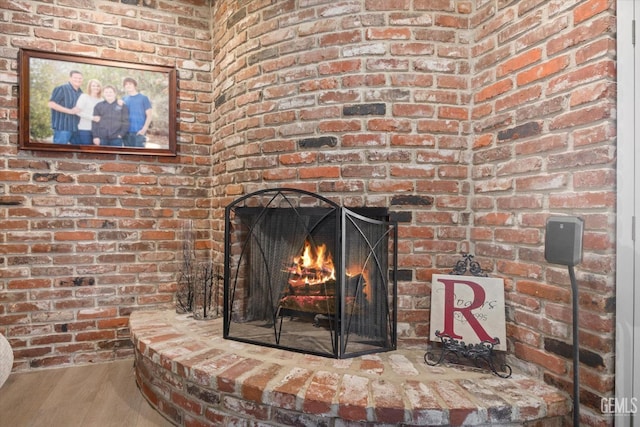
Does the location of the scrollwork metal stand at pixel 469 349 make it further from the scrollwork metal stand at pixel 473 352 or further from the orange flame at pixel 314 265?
the orange flame at pixel 314 265

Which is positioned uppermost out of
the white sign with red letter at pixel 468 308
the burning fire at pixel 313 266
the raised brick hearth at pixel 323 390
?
the burning fire at pixel 313 266

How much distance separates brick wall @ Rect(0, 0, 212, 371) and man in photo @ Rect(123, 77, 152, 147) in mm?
128

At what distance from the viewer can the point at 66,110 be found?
242 centimetres

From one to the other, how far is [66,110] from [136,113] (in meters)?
0.41

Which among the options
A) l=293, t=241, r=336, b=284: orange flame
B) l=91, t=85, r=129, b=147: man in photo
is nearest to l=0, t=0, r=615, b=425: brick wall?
l=91, t=85, r=129, b=147: man in photo

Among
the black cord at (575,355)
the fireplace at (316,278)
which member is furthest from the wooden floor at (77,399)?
the black cord at (575,355)

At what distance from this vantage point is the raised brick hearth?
4.39ft

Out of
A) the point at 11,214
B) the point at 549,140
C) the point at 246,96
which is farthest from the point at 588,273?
the point at 11,214

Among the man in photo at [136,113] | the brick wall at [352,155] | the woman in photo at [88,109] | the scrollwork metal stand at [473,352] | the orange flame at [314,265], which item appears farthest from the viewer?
the man in photo at [136,113]

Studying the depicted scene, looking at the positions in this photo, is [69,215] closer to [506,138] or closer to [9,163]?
[9,163]

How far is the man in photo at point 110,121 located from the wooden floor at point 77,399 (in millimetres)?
1475

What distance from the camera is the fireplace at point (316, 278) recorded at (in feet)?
5.96

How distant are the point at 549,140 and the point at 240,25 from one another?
1847 mm

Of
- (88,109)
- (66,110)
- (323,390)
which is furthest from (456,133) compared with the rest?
(66,110)
